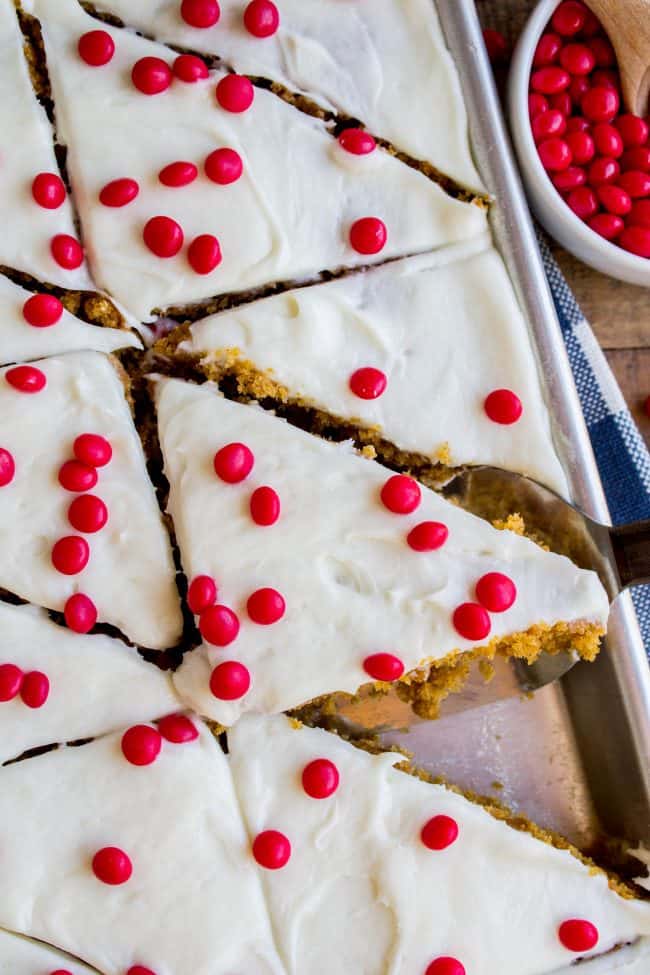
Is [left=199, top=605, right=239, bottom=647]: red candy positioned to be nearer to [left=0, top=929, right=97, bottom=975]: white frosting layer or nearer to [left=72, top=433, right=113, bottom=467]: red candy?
[left=72, top=433, right=113, bottom=467]: red candy

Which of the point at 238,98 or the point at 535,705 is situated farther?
A: the point at 535,705

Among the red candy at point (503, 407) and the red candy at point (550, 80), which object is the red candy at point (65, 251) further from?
the red candy at point (550, 80)

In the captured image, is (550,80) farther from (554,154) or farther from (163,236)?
(163,236)

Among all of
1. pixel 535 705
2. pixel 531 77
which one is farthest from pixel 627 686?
pixel 531 77

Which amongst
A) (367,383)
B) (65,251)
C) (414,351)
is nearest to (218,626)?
(367,383)

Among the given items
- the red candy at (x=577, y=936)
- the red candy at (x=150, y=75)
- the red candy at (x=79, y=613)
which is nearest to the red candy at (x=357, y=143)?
the red candy at (x=150, y=75)

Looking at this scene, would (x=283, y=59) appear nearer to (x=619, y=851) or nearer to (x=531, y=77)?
(x=531, y=77)

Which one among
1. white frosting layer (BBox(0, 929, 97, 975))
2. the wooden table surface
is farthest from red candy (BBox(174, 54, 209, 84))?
white frosting layer (BBox(0, 929, 97, 975))
